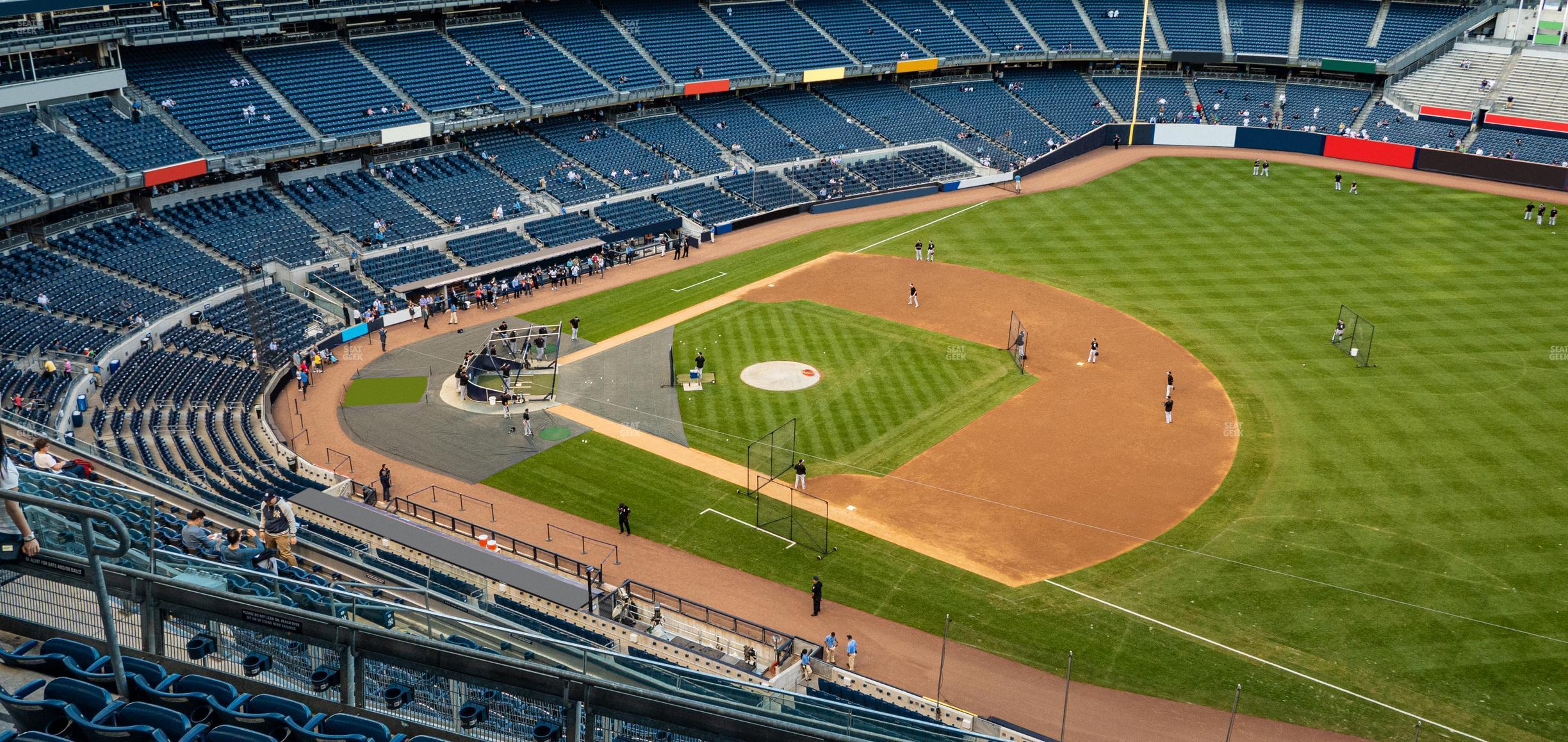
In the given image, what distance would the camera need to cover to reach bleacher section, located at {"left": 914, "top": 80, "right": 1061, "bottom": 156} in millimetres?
78438

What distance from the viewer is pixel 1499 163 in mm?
72125

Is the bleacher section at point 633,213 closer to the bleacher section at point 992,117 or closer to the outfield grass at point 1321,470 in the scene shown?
the outfield grass at point 1321,470

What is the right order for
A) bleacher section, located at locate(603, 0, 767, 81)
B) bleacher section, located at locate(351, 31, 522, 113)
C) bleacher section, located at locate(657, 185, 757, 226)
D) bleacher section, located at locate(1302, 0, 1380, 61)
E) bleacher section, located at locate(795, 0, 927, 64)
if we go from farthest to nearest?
bleacher section, located at locate(1302, 0, 1380, 61), bleacher section, located at locate(795, 0, 927, 64), bleacher section, located at locate(603, 0, 767, 81), bleacher section, located at locate(657, 185, 757, 226), bleacher section, located at locate(351, 31, 522, 113)

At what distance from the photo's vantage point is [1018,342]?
161ft

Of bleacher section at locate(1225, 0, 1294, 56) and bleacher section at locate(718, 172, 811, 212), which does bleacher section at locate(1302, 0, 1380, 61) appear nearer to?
bleacher section at locate(1225, 0, 1294, 56)

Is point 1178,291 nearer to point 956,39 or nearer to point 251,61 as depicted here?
point 956,39

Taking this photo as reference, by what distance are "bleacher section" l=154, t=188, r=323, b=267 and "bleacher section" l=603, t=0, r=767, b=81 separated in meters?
26.6

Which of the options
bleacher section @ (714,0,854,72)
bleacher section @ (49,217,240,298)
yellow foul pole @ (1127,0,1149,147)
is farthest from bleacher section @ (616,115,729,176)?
yellow foul pole @ (1127,0,1149,147)

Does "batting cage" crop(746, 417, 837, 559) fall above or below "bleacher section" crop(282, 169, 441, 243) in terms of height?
below

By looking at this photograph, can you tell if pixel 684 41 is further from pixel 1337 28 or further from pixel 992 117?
pixel 1337 28

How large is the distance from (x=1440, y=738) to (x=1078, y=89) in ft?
217

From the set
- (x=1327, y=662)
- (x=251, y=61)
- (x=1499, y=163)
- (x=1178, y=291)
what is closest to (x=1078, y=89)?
(x=1499, y=163)

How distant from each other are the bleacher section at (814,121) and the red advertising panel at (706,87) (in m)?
3.75

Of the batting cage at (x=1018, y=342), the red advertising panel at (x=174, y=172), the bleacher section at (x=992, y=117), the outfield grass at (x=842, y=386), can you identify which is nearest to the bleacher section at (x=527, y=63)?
the red advertising panel at (x=174, y=172)
